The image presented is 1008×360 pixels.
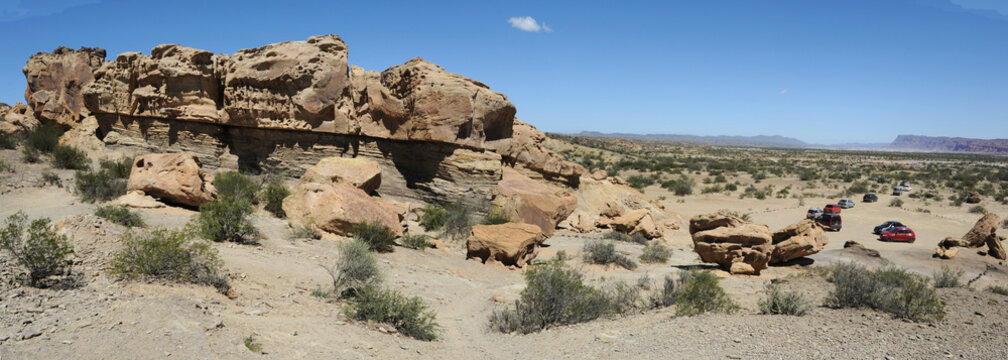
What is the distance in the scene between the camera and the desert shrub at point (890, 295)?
294 inches

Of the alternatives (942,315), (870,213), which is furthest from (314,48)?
(870,213)

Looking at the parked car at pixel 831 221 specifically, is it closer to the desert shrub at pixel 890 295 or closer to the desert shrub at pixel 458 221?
the desert shrub at pixel 890 295

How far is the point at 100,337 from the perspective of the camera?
4.62 m

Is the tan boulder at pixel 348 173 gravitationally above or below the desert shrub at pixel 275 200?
above

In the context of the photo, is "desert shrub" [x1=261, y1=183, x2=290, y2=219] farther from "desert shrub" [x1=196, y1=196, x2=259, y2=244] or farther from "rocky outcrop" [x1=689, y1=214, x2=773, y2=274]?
"rocky outcrop" [x1=689, y1=214, x2=773, y2=274]

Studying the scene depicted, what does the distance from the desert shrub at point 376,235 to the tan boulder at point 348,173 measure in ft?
12.6

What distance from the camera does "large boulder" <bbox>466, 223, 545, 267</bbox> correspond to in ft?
41.6

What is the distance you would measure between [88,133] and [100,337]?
20694 millimetres

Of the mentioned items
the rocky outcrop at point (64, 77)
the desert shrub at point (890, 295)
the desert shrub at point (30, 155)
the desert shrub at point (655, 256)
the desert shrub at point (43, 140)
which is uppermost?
the rocky outcrop at point (64, 77)

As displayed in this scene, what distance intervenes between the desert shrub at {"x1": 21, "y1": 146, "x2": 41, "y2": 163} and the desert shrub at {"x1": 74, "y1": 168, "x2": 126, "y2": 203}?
6119mm

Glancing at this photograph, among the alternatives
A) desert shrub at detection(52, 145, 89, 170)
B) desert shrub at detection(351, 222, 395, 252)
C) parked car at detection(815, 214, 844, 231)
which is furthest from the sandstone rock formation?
desert shrub at detection(52, 145, 89, 170)

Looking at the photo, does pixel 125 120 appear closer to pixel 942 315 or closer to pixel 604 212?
pixel 604 212

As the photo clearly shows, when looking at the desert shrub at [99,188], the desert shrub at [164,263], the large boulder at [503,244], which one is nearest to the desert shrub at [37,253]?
the desert shrub at [164,263]

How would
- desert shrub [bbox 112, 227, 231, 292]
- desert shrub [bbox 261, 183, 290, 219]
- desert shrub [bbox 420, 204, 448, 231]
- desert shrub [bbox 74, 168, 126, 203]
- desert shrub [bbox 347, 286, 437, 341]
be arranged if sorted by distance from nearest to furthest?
desert shrub [bbox 112, 227, 231, 292]
desert shrub [bbox 347, 286, 437, 341]
desert shrub [bbox 74, 168, 126, 203]
desert shrub [bbox 261, 183, 290, 219]
desert shrub [bbox 420, 204, 448, 231]
